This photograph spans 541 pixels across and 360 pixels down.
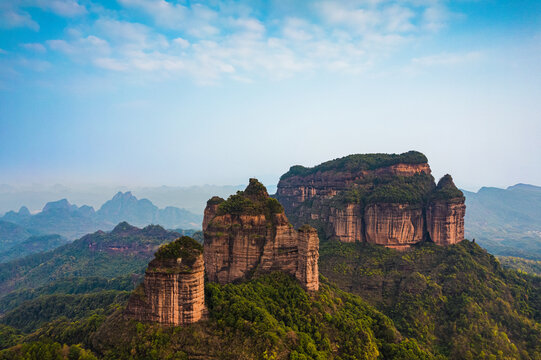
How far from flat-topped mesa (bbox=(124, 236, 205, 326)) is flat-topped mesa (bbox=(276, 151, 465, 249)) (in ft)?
151

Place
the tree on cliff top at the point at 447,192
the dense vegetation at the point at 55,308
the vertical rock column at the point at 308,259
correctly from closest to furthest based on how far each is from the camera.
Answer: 1. the vertical rock column at the point at 308,259
2. the dense vegetation at the point at 55,308
3. the tree on cliff top at the point at 447,192

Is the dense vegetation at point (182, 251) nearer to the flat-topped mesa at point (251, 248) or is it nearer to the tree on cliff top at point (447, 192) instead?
the flat-topped mesa at point (251, 248)

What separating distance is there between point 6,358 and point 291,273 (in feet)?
102

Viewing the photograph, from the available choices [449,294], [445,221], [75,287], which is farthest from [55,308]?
[445,221]

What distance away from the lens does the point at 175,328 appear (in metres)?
30.4

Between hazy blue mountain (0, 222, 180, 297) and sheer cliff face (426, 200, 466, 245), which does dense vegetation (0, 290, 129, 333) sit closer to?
hazy blue mountain (0, 222, 180, 297)

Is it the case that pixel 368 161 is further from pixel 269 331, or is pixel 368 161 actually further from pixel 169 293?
pixel 169 293

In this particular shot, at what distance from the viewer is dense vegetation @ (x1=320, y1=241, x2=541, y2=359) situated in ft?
156

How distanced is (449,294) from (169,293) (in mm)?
49457

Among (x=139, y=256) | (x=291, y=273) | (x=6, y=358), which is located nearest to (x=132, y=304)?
(x=6, y=358)

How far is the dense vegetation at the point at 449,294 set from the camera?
156 ft

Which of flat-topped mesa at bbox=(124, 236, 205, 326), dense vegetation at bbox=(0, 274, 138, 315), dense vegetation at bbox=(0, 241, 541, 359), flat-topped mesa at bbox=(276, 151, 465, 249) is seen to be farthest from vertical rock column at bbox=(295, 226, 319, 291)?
dense vegetation at bbox=(0, 274, 138, 315)

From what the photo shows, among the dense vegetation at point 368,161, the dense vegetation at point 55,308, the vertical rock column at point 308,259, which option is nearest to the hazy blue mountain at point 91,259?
the dense vegetation at point 55,308

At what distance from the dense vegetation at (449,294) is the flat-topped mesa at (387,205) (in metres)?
3.06
